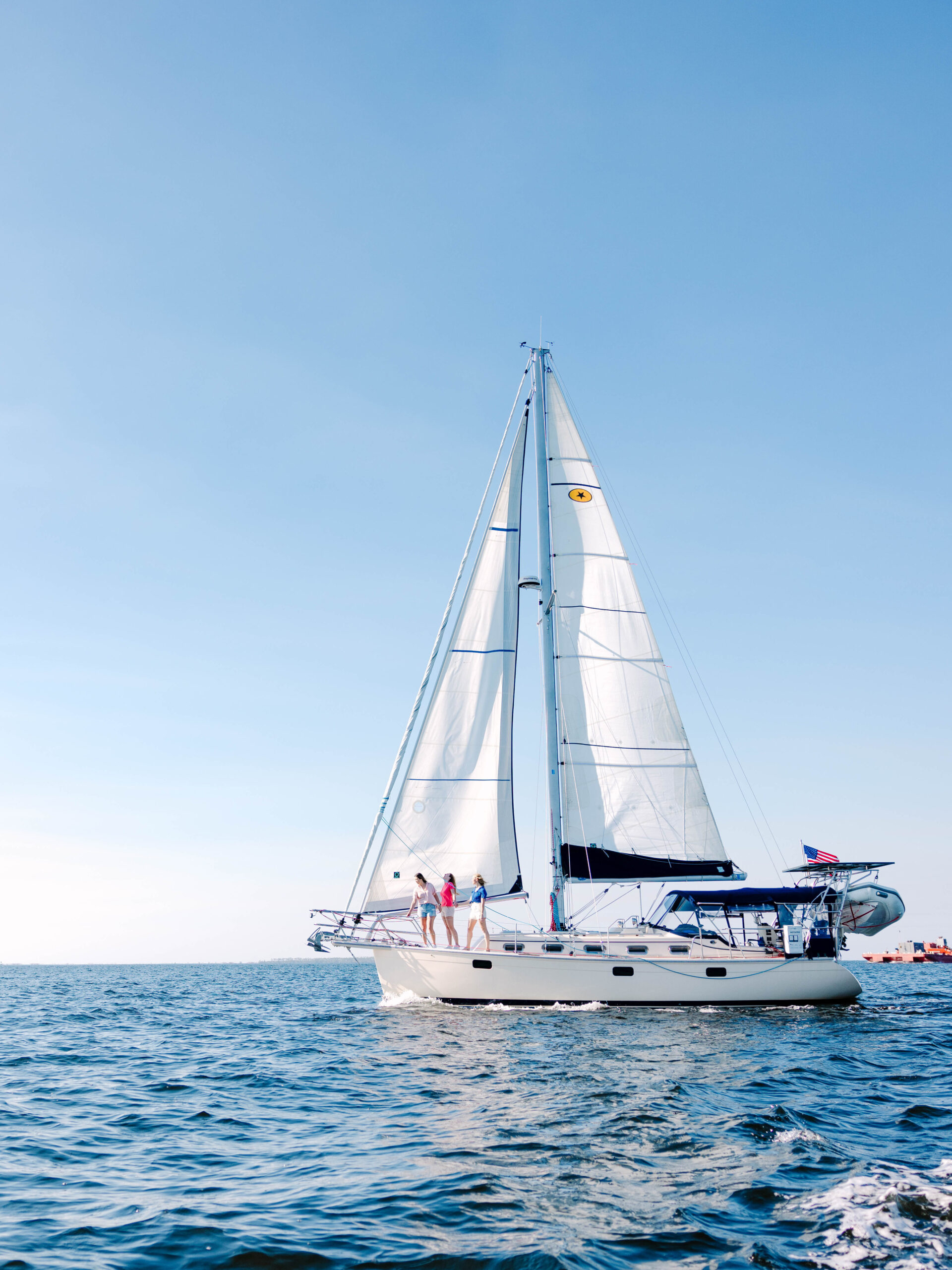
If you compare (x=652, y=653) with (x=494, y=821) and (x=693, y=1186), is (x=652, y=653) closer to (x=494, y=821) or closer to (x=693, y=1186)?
(x=494, y=821)

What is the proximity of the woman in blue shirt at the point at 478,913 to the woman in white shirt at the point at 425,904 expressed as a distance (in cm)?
90

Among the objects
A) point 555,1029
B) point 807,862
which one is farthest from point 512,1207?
point 807,862

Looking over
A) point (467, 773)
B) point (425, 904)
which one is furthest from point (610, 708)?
point (425, 904)

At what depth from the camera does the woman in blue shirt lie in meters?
20.6

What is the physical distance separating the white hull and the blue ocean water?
1.95 metres

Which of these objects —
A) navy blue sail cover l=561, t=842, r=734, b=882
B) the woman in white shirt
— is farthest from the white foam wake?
navy blue sail cover l=561, t=842, r=734, b=882

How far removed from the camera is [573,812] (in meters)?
23.4

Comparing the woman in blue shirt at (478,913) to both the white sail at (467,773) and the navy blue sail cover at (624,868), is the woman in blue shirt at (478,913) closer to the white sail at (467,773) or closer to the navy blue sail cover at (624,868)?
the white sail at (467,773)

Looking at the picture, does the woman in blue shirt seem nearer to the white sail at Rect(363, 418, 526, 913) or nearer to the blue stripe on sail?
the white sail at Rect(363, 418, 526, 913)

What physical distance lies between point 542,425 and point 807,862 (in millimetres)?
15124

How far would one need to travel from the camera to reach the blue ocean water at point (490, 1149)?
6238mm

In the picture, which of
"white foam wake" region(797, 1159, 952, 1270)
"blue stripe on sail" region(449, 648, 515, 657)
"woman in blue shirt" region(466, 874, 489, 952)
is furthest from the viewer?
"blue stripe on sail" region(449, 648, 515, 657)

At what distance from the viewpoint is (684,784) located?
23.6 meters

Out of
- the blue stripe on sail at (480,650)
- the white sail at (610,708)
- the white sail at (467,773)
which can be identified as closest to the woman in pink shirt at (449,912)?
the white sail at (467,773)
